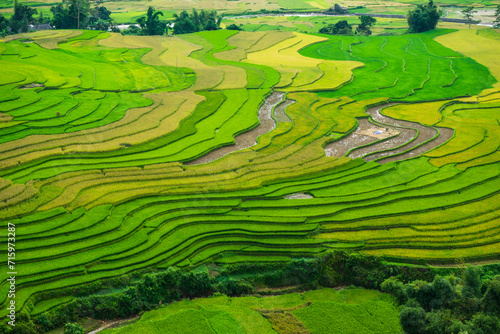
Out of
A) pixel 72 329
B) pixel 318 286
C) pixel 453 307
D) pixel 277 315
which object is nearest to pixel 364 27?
pixel 318 286

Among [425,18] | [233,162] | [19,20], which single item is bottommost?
[233,162]

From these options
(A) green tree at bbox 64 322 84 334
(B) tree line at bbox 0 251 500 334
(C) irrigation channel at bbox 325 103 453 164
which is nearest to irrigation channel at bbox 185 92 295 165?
(C) irrigation channel at bbox 325 103 453 164

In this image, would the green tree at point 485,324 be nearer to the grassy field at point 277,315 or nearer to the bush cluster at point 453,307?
the bush cluster at point 453,307

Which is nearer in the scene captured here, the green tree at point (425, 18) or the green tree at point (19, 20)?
the green tree at point (19, 20)

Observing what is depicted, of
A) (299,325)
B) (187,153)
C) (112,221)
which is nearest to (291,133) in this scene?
(187,153)

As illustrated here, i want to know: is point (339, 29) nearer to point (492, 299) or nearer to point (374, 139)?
point (374, 139)

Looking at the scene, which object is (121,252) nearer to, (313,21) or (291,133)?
(291,133)

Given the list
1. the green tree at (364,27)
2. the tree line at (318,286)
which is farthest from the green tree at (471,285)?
the green tree at (364,27)
